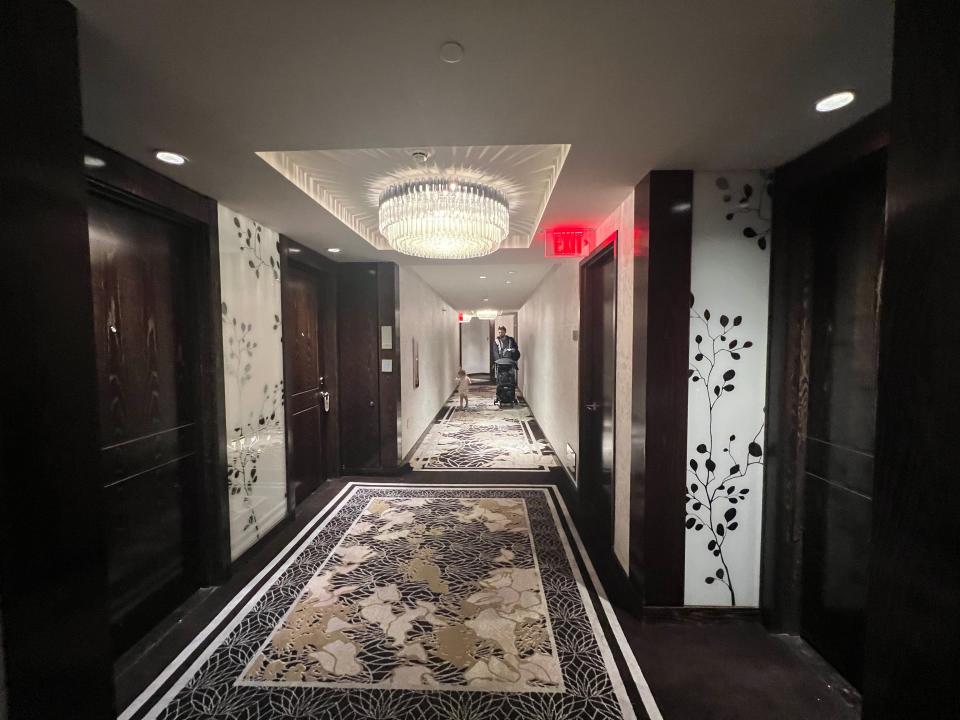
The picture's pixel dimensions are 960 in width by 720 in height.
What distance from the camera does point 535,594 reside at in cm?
231

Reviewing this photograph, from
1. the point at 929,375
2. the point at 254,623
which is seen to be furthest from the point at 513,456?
the point at 929,375

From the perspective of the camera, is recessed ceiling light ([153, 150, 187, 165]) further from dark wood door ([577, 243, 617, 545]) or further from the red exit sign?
dark wood door ([577, 243, 617, 545])

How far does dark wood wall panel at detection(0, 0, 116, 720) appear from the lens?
871 mm

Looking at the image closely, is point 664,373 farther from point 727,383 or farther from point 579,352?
point 579,352

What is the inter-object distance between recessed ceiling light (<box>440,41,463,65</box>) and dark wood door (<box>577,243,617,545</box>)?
207 cm

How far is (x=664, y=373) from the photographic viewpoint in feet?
6.73

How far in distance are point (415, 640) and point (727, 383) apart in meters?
2.06

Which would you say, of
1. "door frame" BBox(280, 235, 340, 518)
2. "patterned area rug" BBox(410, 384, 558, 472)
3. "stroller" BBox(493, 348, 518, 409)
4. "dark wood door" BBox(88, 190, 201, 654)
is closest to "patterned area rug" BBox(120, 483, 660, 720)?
"dark wood door" BBox(88, 190, 201, 654)

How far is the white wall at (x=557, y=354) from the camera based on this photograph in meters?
4.02

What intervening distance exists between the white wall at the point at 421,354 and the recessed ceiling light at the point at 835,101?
3814 millimetres

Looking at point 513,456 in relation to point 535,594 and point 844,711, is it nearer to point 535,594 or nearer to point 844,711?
point 535,594

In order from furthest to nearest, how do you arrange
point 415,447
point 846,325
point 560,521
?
point 415,447, point 560,521, point 846,325

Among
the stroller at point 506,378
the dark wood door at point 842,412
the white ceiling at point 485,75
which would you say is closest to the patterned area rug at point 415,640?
the dark wood door at point 842,412

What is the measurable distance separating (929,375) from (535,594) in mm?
2113
